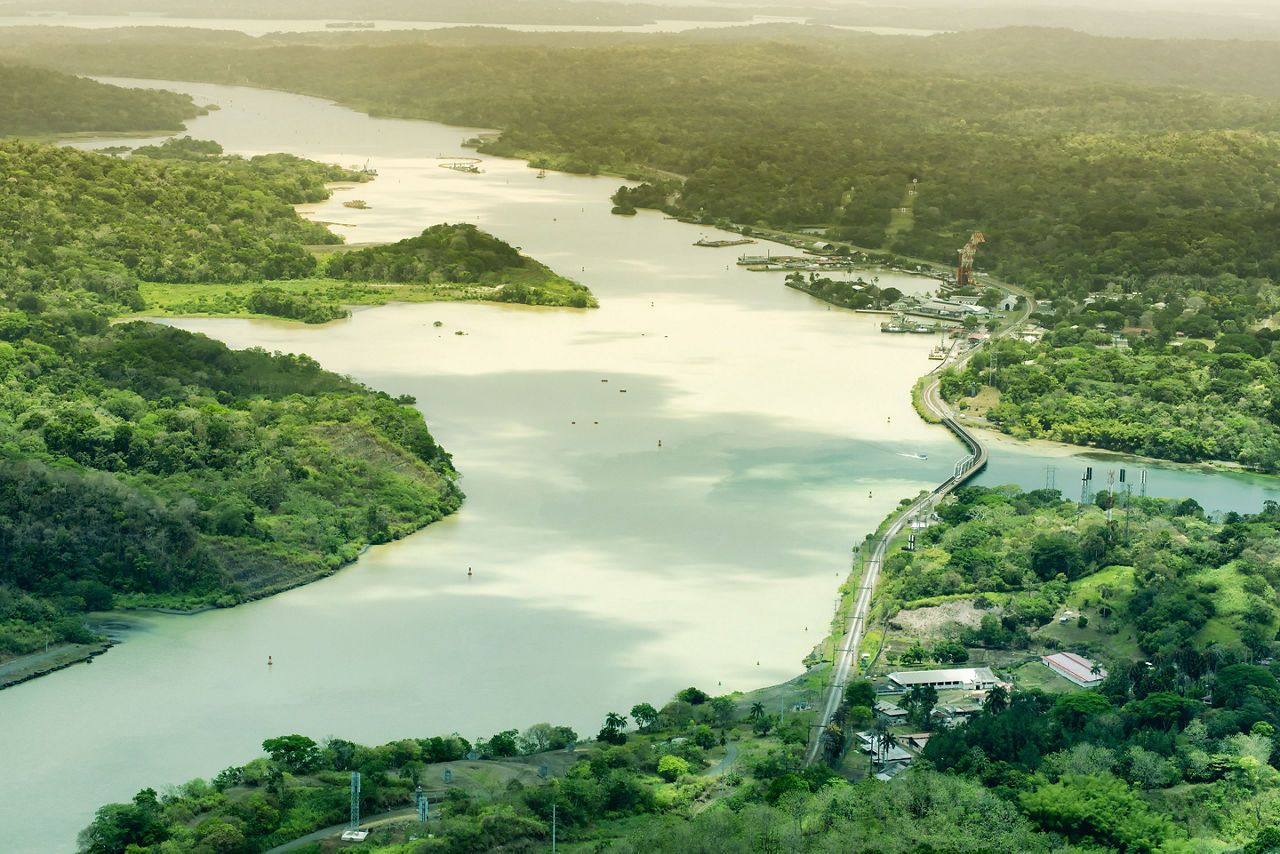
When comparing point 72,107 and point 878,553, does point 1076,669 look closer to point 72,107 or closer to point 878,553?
point 878,553

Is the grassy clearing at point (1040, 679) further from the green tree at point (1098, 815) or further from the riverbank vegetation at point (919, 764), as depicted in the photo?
the green tree at point (1098, 815)

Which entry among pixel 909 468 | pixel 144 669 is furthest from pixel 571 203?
pixel 144 669

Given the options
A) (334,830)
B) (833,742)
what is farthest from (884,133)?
(334,830)

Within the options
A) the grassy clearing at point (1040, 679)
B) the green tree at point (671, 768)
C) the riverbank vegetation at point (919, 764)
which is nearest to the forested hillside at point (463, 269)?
the riverbank vegetation at point (919, 764)

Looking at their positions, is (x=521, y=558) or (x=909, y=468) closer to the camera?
(x=521, y=558)

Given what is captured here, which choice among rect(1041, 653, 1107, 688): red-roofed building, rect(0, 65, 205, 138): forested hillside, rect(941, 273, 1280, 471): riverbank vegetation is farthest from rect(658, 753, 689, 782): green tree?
rect(0, 65, 205, 138): forested hillside

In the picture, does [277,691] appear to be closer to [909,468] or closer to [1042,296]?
[909,468]

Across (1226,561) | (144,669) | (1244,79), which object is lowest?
(144,669)
